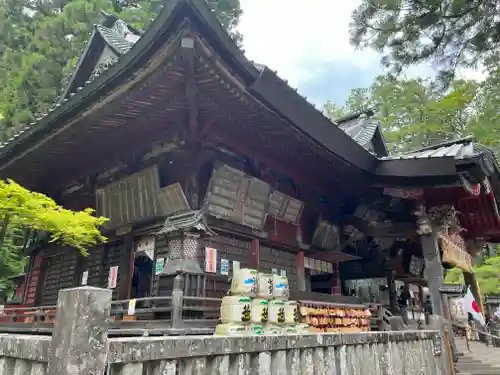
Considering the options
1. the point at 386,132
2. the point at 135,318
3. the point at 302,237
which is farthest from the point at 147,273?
the point at 386,132

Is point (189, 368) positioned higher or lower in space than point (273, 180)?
lower

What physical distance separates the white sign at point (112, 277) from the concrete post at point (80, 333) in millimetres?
7491

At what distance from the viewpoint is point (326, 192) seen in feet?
34.1

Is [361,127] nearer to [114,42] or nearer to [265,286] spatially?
[114,42]

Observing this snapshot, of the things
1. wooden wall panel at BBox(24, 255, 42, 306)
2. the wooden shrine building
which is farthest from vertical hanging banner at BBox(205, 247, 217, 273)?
wooden wall panel at BBox(24, 255, 42, 306)

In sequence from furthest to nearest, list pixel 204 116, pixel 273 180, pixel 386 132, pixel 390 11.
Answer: pixel 386 132
pixel 273 180
pixel 390 11
pixel 204 116

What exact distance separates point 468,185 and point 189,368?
787 cm

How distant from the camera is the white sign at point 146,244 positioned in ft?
27.1

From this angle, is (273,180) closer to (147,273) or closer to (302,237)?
(302,237)

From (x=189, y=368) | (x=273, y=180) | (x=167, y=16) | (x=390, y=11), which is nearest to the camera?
(x=189, y=368)

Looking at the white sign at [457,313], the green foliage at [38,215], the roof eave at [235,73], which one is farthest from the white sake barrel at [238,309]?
the white sign at [457,313]

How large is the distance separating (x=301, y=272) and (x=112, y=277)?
4.71 meters

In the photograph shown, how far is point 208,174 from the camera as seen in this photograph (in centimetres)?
788

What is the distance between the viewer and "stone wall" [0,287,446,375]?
1625 millimetres
